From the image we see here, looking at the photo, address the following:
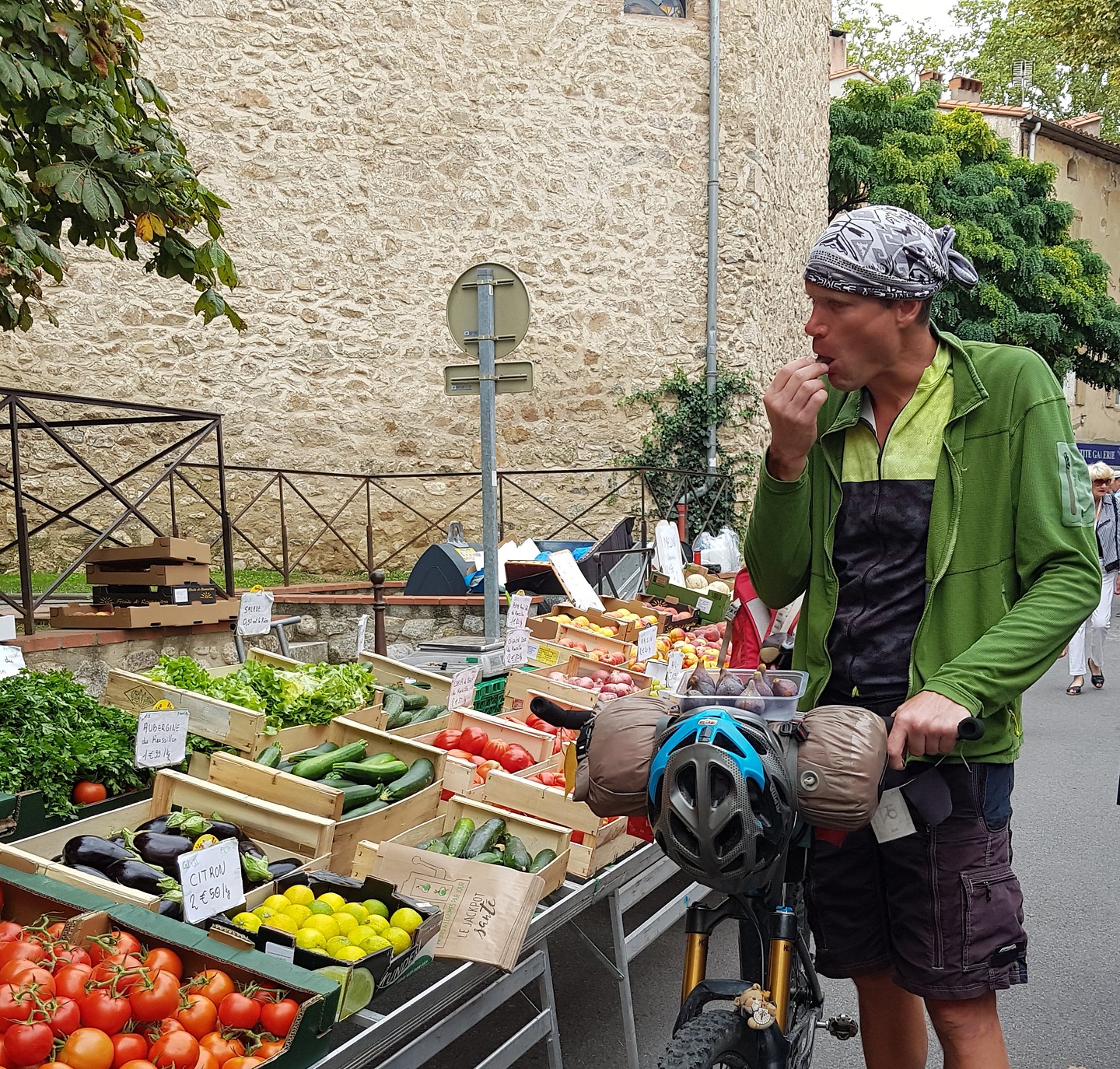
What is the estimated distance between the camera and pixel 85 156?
4.45 metres

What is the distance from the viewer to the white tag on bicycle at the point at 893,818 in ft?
6.52

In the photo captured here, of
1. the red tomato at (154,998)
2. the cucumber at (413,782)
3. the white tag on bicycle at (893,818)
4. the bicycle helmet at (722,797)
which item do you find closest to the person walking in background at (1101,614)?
the cucumber at (413,782)

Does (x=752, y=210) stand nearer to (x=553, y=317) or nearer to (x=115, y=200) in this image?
(x=553, y=317)

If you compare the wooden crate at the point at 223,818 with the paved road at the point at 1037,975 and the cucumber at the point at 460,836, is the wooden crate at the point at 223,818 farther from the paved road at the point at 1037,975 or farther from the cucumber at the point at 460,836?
the paved road at the point at 1037,975

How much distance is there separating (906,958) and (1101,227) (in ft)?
107

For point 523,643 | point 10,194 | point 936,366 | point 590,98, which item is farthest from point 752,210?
point 936,366

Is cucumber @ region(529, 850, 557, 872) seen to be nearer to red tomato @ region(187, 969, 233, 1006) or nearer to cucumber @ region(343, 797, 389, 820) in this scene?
cucumber @ region(343, 797, 389, 820)

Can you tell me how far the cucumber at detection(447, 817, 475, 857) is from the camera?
10.5ft

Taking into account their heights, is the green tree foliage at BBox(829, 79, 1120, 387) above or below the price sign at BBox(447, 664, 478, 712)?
above

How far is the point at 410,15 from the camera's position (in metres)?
13.2

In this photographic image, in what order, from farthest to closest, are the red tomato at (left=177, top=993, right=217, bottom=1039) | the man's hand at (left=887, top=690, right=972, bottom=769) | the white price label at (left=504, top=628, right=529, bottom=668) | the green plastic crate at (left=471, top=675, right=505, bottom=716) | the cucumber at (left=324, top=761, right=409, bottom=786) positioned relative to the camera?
the white price label at (left=504, top=628, right=529, bottom=668), the green plastic crate at (left=471, top=675, right=505, bottom=716), the cucumber at (left=324, top=761, right=409, bottom=786), the red tomato at (left=177, top=993, right=217, bottom=1039), the man's hand at (left=887, top=690, right=972, bottom=769)

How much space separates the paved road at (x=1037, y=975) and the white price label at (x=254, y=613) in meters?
1.84

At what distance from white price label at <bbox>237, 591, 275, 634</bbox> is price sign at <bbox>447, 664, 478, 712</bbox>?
0.88 meters

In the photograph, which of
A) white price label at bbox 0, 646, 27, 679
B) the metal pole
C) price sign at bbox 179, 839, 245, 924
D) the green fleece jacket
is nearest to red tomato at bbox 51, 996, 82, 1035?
price sign at bbox 179, 839, 245, 924
